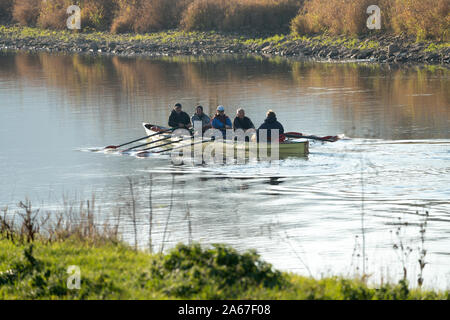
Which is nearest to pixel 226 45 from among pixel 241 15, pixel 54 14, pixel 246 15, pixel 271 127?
pixel 241 15

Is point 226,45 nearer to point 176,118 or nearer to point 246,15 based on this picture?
point 246,15

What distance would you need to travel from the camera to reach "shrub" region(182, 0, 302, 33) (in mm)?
64562

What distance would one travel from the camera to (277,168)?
22.5 m

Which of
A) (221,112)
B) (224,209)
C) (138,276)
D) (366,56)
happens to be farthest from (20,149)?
(366,56)

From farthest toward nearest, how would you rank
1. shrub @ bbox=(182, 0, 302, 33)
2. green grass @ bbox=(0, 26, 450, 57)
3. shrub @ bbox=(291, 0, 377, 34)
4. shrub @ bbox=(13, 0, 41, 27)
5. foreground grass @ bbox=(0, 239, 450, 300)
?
shrub @ bbox=(13, 0, 41, 27) → shrub @ bbox=(182, 0, 302, 33) → green grass @ bbox=(0, 26, 450, 57) → shrub @ bbox=(291, 0, 377, 34) → foreground grass @ bbox=(0, 239, 450, 300)

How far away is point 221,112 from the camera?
25922mm

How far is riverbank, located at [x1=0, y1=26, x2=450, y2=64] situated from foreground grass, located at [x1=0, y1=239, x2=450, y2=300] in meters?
42.5

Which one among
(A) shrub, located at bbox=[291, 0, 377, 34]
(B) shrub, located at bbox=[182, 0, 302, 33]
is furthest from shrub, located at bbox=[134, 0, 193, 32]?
(A) shrub, located at bbox=[291, 0, 377, 34]

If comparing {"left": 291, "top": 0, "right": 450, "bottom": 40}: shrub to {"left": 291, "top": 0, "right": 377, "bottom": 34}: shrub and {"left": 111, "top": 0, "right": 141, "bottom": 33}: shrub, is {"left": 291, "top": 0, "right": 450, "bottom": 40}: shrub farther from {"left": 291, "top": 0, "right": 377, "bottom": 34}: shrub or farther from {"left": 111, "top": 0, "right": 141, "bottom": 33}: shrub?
{"left": 111, "top": 0, "right": 141, "bottom": 33}: shrub

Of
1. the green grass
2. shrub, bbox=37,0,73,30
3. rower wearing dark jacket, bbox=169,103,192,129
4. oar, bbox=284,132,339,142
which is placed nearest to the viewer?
oar, bbox=284,132,339,142

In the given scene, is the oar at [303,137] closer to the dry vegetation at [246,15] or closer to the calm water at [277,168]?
the calm water at [277,168]

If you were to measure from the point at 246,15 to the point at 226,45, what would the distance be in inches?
138

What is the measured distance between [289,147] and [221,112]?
3.82 m
